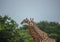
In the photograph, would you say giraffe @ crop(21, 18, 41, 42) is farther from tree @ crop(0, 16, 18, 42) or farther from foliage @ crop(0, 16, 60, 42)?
tree @ crop(0, 16, 18, 42)

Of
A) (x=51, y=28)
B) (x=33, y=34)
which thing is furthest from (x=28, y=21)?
(x=51, y=28)

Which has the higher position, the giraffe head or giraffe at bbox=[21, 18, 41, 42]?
the giraffe head

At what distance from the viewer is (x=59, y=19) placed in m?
2.17

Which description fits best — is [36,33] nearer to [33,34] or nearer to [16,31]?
[33,34]

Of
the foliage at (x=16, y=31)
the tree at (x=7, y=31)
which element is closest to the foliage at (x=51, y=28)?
the foliage at (x=16, y=31)

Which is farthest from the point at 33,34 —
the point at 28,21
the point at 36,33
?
the point at 28,21

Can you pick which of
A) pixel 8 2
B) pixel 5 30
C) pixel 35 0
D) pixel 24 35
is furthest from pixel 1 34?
pixel 35 0

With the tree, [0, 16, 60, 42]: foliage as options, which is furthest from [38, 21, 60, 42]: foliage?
the tree

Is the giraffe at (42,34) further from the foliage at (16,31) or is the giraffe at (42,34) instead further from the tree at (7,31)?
the tree at (7,31)

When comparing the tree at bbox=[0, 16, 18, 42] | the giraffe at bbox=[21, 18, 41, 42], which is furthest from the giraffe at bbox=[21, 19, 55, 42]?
the tree at bbox=[0, 16, 18, 42]

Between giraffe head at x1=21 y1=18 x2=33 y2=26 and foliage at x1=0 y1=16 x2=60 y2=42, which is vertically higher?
giraffe head at x1=21 y1=18 x2=33 y2=26

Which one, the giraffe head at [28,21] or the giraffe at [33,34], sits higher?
the giraffe head at [28,21]

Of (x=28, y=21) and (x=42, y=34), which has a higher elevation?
(x=28, y=21)

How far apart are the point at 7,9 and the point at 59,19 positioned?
1.93 feet
